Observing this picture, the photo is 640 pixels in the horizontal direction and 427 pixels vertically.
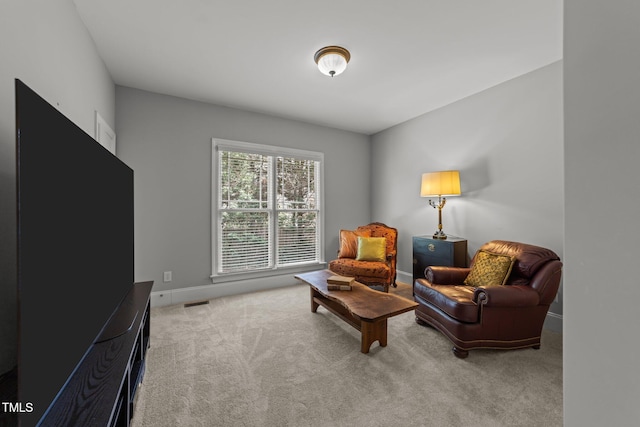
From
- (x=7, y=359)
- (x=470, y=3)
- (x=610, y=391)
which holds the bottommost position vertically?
(x=7, y=359)

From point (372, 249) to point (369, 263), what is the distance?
0.26m

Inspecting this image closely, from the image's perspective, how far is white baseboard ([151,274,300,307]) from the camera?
3.22 meters

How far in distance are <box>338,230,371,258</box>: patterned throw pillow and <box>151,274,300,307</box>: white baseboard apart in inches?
36.6

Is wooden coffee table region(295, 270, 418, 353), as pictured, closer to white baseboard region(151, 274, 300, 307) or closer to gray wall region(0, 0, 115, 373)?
white baseboard region(151, 274, 300, 307)

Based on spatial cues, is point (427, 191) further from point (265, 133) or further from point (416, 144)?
point (265, 133)

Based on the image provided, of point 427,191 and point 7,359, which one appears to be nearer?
point 7,359

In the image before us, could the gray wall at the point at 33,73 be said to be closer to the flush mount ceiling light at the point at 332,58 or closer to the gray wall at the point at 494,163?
the flush mount ceiling light at the point at 332,58

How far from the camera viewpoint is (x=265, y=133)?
3887 millimetres

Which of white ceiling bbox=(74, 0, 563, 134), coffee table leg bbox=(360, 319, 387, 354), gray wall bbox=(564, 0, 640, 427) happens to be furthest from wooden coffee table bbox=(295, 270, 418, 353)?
white ceiling bbox=(74, 0, 563, 134)

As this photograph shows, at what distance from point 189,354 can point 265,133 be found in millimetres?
2960

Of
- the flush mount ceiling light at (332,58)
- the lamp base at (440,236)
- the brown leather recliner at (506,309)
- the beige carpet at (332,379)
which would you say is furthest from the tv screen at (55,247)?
the lamp base at (440,236)

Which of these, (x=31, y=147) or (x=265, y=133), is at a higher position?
(x=265, y=133)

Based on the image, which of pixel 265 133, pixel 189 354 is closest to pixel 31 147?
pixel 189 354

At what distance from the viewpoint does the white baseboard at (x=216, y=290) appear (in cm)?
322
